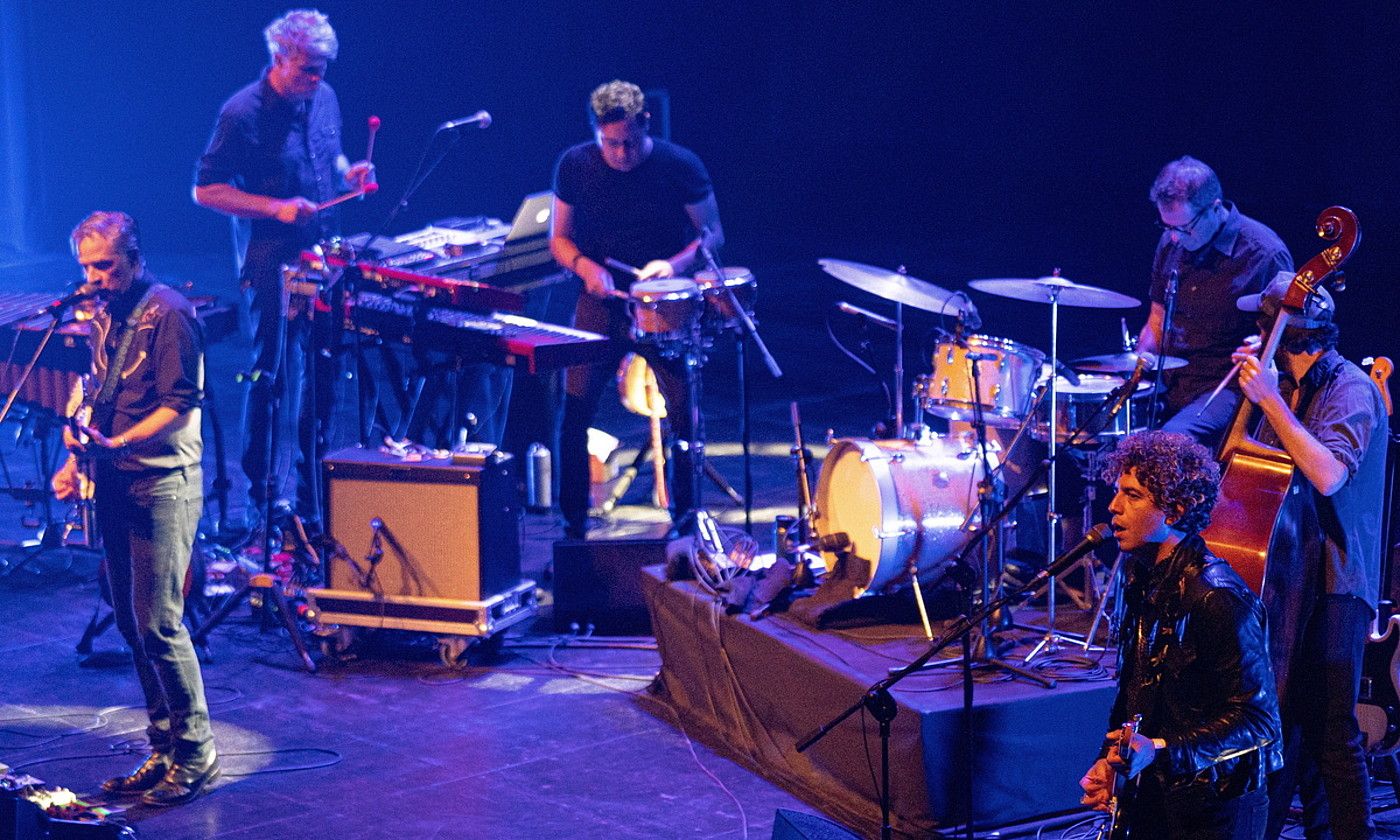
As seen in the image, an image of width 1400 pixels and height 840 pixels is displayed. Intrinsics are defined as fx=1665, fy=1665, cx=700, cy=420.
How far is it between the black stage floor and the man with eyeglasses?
1.69 meters

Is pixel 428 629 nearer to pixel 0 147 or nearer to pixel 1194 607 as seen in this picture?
pixel 1194 607

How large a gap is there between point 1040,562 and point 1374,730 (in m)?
2.03

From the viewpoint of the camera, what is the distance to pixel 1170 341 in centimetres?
729

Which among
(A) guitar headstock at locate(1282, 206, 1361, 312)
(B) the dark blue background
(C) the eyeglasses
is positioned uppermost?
(B) the dark blue background

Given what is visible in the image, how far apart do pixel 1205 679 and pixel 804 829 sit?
118 centimetres

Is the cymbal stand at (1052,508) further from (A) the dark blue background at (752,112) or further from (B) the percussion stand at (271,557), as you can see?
(A) the dark blue background at (752,112)

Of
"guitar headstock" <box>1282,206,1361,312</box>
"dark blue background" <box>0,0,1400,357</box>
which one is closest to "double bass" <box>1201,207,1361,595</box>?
"guitar headstock" <box>1282,206,1361,312</box>

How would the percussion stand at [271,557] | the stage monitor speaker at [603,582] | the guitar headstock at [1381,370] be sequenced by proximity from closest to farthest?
the guitar headstock at [1381,370] → the percussion stand at [271,557] → the stage monitor speaker at [603,582]

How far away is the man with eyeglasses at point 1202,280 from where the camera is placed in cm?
691

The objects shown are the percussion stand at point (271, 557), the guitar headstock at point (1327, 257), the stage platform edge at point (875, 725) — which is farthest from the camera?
the percussion stand at point (271, 557)

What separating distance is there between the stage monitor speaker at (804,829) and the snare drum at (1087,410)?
9.31ft

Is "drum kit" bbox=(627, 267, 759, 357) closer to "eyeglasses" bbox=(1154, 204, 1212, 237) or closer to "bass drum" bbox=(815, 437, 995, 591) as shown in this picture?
"bass drum" bbox=(815, 437, 995, 591)

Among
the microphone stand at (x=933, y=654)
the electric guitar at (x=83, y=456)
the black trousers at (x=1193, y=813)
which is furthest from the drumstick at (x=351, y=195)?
the black trousers at (x=1193, y=813)

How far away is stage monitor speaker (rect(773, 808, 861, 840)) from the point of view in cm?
450
